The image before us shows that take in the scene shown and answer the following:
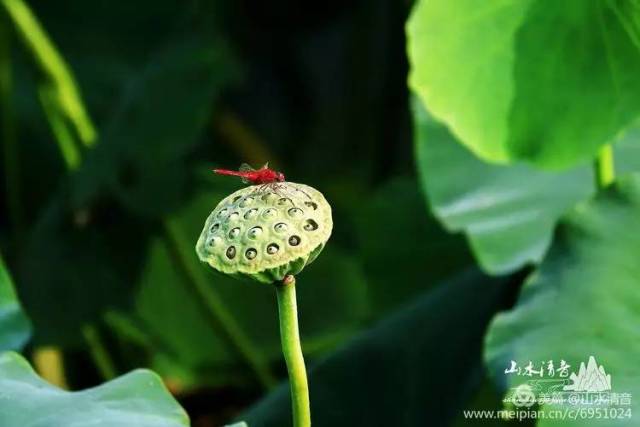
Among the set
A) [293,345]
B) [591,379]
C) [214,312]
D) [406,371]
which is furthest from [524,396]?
[214,312]

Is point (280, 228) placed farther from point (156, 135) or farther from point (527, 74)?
point (156, 135)

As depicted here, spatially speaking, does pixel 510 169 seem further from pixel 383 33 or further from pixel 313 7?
pixel 313 7

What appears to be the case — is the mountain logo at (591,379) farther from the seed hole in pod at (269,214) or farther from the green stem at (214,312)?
the green stem at (214,312)

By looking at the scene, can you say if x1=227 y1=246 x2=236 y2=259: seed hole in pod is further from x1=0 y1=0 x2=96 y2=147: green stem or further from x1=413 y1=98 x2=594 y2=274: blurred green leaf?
x1=0 y1=0 x2=96 y2=147: green stem

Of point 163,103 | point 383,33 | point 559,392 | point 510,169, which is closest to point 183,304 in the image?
point 163,103

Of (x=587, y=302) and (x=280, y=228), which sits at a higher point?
(x=280, y=228)

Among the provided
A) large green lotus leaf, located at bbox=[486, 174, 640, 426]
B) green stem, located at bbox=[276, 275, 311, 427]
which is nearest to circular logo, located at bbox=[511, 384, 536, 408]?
large green lotus leaf, located at bbox=[486, 174, 640, 426]
